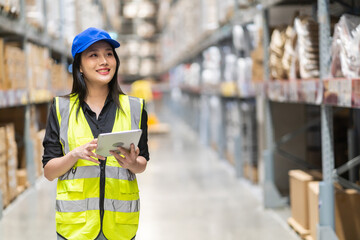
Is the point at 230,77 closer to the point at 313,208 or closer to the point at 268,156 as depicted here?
the point at 268,156

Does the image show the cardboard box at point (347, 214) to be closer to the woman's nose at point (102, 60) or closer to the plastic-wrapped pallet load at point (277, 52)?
the plastic-wrapped pallet load at point (277, 52)

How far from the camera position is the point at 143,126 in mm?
2488

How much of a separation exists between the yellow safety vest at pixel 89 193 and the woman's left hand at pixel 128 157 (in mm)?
115

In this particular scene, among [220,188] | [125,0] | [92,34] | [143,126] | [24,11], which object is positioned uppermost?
[125,0]

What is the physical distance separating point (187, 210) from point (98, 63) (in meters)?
3.65

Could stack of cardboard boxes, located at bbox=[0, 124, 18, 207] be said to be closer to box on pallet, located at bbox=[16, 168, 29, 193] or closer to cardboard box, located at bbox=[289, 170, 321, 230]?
box on pallet, located at bbox=[16, 168, 29, 193]

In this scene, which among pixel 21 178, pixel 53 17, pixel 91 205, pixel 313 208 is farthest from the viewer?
pixel 53 17

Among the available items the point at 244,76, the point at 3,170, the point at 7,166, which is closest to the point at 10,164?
the point at 7,166

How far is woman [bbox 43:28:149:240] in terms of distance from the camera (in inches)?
92.5

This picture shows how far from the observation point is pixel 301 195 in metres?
4.73

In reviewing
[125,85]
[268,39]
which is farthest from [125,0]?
[268,39]

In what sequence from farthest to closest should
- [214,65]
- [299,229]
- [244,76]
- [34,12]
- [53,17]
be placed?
[214,65]
[53,17]
[34,12]
[244,76]
[299,229]

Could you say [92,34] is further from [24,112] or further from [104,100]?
[24,112]

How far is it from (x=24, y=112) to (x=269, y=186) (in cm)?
370
